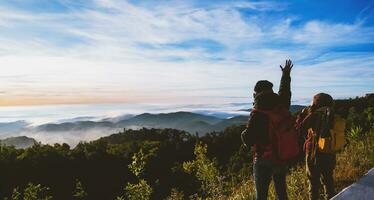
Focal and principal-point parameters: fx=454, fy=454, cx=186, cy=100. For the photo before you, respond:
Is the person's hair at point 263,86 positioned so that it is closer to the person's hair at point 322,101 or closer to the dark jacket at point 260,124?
the dark jacket at point 260,124

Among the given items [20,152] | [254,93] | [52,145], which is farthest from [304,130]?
[52,145]

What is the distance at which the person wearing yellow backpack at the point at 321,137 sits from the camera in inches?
235

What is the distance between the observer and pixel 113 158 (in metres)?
46.5

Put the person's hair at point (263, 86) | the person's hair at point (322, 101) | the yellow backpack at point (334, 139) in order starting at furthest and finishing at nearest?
1. the person's hair at point (322, 101)
2. the yellow backpack at point (334, 139)
3. the person's hair at point (263, 86)

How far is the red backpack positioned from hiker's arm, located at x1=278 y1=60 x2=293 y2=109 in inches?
8.1

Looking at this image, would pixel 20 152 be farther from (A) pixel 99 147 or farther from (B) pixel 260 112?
(B) pixel 260 112

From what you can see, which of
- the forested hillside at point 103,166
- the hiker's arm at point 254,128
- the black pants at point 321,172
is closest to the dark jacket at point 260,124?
the hiker's arm at point 254,128

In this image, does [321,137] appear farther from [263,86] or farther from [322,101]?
[263,86]

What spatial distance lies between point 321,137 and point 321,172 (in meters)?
0.57

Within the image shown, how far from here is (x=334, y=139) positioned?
19.6 ft

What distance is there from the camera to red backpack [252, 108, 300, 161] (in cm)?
495

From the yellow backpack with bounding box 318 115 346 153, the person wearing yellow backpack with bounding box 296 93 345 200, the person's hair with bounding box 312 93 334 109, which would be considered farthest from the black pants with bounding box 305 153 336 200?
the person's hair with bounding box 312 93 334 109

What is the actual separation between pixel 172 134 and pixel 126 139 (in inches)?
516

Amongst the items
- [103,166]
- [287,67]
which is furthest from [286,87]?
[103,166]
